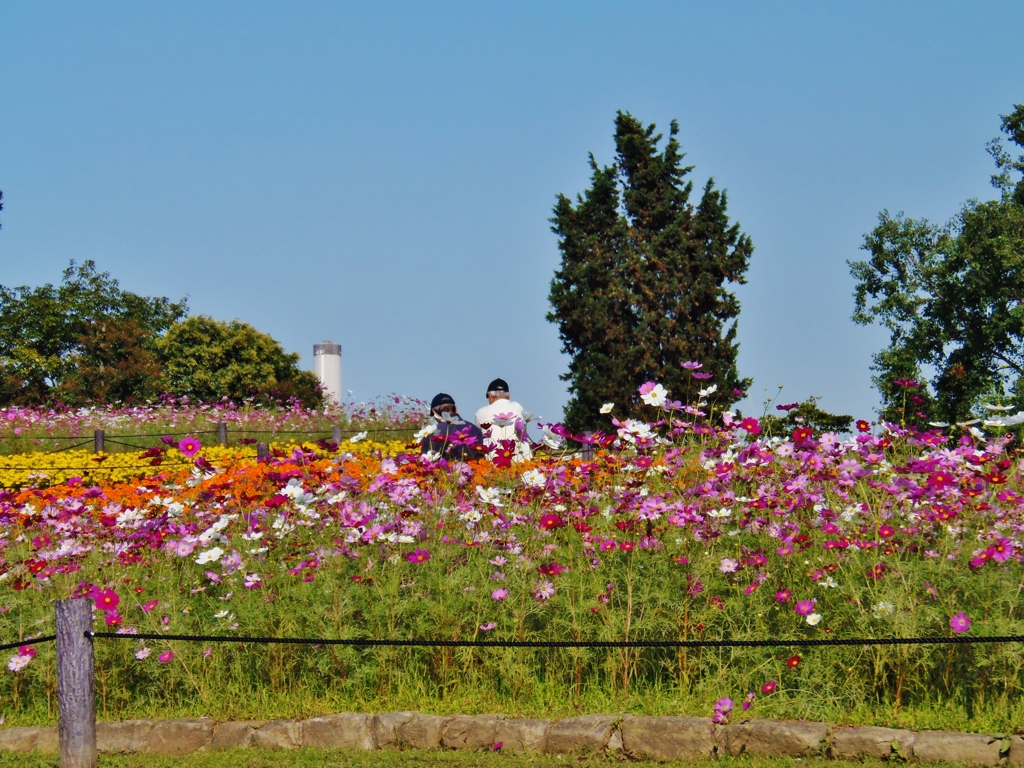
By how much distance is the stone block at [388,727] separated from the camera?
588 centimetres

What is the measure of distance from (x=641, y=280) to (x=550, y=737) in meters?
23.7

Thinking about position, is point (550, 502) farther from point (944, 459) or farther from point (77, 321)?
point (77, 321)

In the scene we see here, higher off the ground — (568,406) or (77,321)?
(77,321)

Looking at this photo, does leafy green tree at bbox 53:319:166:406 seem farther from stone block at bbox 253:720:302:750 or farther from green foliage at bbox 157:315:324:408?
stone block at bbox 253:720:302:750

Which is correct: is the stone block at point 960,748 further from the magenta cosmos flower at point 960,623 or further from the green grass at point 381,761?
the magenta cosmos flower at point 960,623

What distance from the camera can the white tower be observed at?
137 ft

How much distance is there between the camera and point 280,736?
5992 millimetres

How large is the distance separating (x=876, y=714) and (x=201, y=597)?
423 centimetres

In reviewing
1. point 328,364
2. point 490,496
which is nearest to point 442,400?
point 490,496

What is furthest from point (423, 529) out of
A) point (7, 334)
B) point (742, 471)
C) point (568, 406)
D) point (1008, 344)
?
point (7, 334)

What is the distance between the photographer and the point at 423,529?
7.08 m

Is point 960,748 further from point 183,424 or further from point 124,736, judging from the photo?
point 183,424

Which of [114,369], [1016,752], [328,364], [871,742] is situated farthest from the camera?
[328,364]

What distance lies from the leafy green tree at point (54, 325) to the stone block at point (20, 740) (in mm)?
37051
